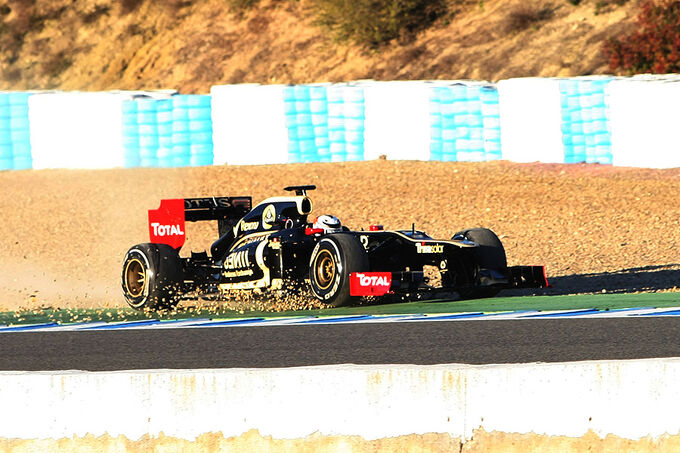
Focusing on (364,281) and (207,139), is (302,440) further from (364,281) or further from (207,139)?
(207,139)

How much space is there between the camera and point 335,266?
36.9ft

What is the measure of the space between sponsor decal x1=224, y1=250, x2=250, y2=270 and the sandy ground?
2848mm

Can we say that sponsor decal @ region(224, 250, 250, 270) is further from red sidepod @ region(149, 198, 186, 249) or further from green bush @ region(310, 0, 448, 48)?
green bush @ region(310, 0, 448, 48)

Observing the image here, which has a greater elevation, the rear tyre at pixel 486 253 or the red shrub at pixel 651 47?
the red shrub at pixel 651 47

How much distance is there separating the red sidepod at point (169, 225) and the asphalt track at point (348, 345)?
121 inches

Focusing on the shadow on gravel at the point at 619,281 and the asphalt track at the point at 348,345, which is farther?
the shadow on gravel at the point at 619,281

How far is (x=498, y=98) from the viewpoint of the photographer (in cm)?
2588

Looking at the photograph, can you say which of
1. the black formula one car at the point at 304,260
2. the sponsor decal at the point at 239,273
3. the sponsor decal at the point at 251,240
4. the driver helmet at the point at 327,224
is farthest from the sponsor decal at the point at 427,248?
the sponsor decal at the point at 239,273

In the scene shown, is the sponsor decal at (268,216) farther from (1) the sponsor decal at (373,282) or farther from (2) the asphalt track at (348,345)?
(2) the asphalt track at (348,345)

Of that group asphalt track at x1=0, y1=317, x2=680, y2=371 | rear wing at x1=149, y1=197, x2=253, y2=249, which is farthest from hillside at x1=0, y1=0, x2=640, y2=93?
asphalt track at x1=0, y1=317, x2=680, y2=371

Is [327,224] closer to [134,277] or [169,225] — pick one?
[169,225]

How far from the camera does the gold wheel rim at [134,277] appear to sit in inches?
505

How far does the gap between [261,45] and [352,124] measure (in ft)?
54.0

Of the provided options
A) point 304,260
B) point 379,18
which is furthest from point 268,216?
point 379,18
